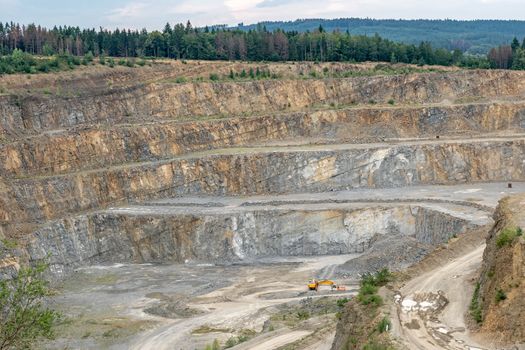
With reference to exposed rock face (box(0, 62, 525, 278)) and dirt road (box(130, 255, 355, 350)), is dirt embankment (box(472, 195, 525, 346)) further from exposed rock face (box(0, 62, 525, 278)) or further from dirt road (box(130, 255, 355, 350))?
exposed rock face (box(0, 62, 525, 278))

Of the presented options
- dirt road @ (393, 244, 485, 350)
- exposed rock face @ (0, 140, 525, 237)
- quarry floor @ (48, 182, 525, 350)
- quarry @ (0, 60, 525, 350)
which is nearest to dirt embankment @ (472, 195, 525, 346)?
quarry @ (0, 60, 525, 350)

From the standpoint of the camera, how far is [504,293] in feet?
78.0

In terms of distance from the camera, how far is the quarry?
36906 mm

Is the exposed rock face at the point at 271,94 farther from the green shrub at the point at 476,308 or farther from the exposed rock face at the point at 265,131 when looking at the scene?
the green shrub at the point at 476,308

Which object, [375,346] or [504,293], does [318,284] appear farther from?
[375,346]

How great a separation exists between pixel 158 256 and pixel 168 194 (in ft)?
25.1

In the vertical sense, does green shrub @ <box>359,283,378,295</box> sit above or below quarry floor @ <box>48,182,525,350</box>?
above

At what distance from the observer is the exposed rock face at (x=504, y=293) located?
22766 millimetres

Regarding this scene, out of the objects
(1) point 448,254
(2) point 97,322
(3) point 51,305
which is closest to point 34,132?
(3) point 51,305

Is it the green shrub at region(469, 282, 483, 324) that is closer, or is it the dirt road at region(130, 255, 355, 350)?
the green shrub at region(469, 282, 483, 324)

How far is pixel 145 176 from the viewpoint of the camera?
6094 centimetres

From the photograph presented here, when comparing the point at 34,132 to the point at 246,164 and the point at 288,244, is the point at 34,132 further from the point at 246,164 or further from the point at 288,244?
the point at 288,244

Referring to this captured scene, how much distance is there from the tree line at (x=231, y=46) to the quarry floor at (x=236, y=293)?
3778 cm

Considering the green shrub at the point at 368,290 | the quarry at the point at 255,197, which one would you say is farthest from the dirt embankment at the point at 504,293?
the green shrub at the point at 368,290
